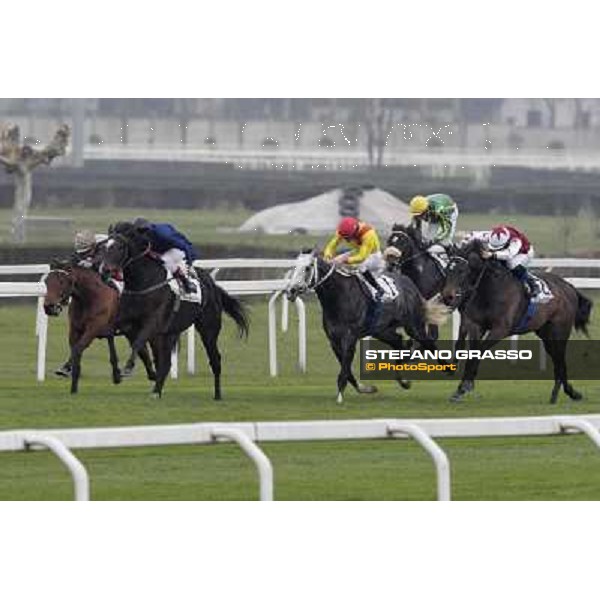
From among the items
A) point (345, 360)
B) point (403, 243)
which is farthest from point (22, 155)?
point (345, 360)

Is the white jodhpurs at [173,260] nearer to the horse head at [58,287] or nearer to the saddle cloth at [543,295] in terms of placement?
the horse head at [58,287]

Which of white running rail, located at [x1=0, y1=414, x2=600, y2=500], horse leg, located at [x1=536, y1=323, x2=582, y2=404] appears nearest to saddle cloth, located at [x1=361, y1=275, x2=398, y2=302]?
horse leg, located at [x1=536, y1=323, x2=582, y2=404]

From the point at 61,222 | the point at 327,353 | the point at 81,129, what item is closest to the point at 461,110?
the point at 81,129

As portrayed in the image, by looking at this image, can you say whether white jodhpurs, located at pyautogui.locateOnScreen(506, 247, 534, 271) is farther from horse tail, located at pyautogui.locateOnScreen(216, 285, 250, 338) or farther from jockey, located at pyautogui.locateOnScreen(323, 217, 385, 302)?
horse tail, located at pyautogui.locateOnScreen(216, 285, 250, 338)

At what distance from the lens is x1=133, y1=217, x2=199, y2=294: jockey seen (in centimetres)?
1481

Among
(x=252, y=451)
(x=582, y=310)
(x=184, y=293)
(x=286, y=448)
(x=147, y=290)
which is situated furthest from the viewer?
(x=582, y=310)

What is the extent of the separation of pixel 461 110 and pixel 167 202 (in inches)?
852

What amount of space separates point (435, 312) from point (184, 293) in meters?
1.90

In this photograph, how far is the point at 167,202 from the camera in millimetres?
43906

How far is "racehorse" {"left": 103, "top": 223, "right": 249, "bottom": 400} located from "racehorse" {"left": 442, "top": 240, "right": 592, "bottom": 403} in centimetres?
152

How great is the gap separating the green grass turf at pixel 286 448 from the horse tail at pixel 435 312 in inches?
18.3

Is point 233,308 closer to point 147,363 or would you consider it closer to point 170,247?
point 170,247

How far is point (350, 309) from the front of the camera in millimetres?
14656

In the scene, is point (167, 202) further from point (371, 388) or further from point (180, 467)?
point (180, 467)
